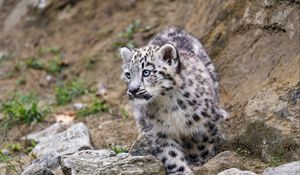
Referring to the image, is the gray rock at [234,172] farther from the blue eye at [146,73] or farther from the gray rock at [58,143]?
the gray rock at [58,143]

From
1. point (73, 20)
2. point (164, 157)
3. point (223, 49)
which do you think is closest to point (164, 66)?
point (164, 157)

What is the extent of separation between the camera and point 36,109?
10.9m

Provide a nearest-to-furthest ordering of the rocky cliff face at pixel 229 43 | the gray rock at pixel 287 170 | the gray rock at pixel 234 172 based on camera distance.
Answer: the gray rock at pixel 287 170
the gray rock at pixel 234 172
the rocky cliff face at pixel 229 43

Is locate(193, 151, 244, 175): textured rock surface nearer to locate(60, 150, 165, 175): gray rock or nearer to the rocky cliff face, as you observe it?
the rocky cliff face

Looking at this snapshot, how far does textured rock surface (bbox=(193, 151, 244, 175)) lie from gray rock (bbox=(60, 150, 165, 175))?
46 centimetres

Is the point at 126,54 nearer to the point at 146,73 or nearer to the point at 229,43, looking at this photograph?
the point at 146,73

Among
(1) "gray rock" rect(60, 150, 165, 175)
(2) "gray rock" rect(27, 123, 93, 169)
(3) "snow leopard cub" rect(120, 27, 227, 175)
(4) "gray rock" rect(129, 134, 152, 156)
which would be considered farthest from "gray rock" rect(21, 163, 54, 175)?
(3) "snow leopard cub" rect(120, 27, 227, 175)

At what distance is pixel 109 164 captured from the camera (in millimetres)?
7297

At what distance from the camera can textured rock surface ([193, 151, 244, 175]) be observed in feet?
24.4

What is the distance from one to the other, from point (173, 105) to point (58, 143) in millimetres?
2165

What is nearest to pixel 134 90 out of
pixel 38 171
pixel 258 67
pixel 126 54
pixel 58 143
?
pixel 126 54

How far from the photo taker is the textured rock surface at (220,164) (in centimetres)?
744

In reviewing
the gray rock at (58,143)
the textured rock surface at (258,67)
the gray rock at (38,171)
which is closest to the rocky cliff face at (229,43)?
the textured rock surface at (258,67)

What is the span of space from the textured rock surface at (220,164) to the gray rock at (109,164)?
0.46 m
